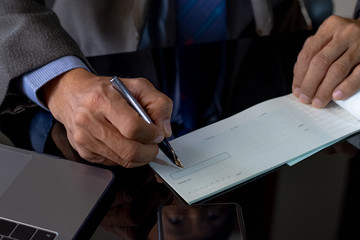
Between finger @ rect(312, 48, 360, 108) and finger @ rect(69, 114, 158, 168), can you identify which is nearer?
finger @ rect(69, 114, 158, 168)

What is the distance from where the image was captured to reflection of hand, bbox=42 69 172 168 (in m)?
0.55

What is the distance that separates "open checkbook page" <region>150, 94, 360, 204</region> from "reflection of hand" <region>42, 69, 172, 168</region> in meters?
0.06

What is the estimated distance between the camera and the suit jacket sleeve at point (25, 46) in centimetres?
70

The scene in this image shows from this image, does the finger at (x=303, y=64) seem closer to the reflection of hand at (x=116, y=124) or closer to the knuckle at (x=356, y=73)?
the knuckle at (x=356, y=73)

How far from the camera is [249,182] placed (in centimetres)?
59

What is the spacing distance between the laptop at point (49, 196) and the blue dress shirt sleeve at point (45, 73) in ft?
0.35

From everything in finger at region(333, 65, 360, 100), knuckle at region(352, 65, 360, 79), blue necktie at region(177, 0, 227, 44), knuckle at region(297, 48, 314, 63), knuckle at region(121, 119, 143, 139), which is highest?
knuckle at region(121, 119, 143, 139)

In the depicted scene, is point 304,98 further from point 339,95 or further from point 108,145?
point 108,145

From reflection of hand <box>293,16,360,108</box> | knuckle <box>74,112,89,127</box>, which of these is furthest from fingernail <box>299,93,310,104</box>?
knuckle <box>74,112,89,127</box>

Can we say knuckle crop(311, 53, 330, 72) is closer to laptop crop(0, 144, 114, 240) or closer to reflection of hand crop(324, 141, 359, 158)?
reflection of hand crop(324, 141, 359, 158)

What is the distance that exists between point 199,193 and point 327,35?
41 cm

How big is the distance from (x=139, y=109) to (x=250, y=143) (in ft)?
0.60

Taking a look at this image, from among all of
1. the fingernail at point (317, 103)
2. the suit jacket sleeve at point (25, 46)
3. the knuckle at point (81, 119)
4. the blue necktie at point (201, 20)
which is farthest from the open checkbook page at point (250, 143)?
the blue necktie at point (201, 20)

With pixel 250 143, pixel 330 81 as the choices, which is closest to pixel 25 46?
pixel 250 143
